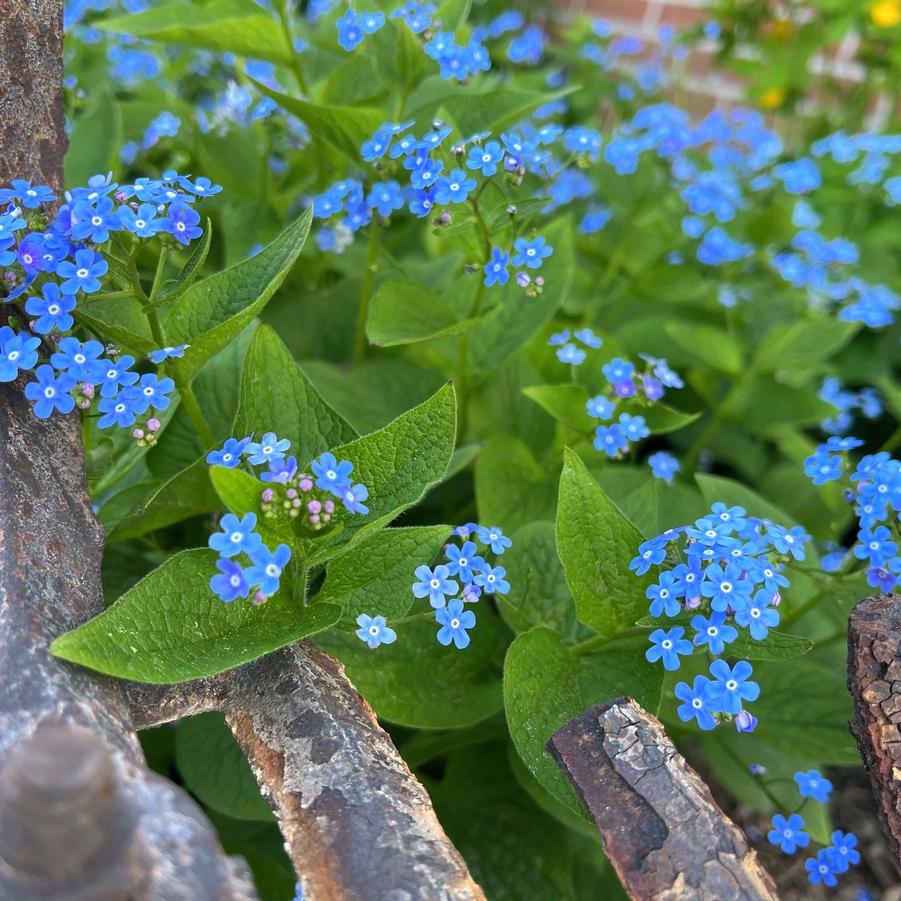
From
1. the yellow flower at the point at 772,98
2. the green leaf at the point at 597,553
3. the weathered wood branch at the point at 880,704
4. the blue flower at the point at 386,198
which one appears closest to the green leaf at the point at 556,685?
the green leaf at the point at 597,553

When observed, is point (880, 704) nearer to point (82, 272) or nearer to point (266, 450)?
point (266, 450)

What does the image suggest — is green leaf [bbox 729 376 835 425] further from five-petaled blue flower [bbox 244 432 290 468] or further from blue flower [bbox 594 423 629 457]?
five-petaled blue flower [bbox 244 432 290 468]

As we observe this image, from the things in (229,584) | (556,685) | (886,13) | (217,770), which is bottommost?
(217,770)

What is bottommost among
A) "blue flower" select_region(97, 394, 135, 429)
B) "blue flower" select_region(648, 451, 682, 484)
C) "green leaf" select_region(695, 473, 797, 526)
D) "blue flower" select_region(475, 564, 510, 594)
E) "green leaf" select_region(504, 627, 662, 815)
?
"green leaf" select_region(695, 473, 797, 526)

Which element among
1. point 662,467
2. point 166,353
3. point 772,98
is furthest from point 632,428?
point 772,98

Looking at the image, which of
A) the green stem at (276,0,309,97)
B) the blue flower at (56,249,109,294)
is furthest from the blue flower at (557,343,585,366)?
the blue flower at (56,249,109,294)

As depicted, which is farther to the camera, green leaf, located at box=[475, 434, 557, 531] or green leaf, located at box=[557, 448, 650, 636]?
green leaf, located at box=[475, 434, 557, 531]

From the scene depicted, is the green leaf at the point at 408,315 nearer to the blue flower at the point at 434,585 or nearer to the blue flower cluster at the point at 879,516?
the blue flower at the point at 434,585
